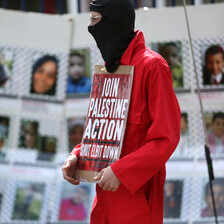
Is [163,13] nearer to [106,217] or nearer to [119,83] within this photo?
[119,83]

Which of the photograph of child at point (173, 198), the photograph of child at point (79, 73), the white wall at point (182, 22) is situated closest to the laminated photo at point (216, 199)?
the photograph of child at point (173, 198)

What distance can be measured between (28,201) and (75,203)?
342 millimetres

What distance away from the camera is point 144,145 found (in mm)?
1619

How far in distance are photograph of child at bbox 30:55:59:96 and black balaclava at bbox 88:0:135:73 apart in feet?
5.66

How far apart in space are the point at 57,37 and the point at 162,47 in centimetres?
83

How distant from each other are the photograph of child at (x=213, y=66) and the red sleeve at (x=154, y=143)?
4.58 feet

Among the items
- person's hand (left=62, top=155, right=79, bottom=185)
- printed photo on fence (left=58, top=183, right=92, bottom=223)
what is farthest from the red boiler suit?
printed photo on fence (left=58, top=183, right=92, bottom=223)

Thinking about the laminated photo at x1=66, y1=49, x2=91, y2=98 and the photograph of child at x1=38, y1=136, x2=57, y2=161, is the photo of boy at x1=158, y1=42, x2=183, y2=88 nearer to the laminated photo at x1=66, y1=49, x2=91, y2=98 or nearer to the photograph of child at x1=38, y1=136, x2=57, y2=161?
the laminated photo at x1=66, y1=49, x2=91, y2=98

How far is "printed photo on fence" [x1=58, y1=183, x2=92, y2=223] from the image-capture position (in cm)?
328

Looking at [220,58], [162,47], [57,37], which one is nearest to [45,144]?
[57,37]

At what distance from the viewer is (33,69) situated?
353 cm

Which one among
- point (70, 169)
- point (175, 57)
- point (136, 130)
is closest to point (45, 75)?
point (175, 57)

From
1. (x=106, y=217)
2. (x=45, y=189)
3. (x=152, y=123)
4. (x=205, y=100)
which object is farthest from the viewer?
(x=45, y=189)

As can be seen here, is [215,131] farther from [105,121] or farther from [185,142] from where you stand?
[105,121]
